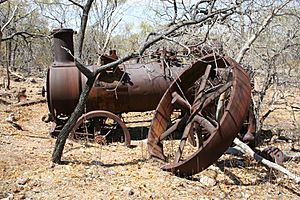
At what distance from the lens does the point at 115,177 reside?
17.1ft

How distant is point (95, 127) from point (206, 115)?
2270 millimetres

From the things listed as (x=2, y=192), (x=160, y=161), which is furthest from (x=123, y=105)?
(x=2, y=192)

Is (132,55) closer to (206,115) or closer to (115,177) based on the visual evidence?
(115,177)

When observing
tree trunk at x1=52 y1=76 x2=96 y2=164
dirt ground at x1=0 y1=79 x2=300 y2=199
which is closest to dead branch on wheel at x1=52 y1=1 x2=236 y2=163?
tree trunk at x1=52 y1=76 x2=96 y2=164

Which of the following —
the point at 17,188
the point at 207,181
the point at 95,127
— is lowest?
the point at 207,181

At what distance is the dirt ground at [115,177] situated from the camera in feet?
15.4

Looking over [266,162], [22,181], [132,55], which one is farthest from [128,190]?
[266,162]

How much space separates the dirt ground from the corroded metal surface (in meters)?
0.27

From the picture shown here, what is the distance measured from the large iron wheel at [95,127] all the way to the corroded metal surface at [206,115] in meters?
0.90

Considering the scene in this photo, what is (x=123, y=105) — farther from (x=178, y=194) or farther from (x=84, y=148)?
(x=178, y=194)

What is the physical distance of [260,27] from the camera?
6703 millimetres

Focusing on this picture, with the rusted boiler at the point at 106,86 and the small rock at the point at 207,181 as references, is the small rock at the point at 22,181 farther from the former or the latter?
the rusted boiler at the point at 106,86

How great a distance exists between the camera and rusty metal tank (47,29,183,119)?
290 inches

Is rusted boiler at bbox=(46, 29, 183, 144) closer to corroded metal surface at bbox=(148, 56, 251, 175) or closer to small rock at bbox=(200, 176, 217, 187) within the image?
corroded metal surface at bbox=(148, 56, 251, 175)
